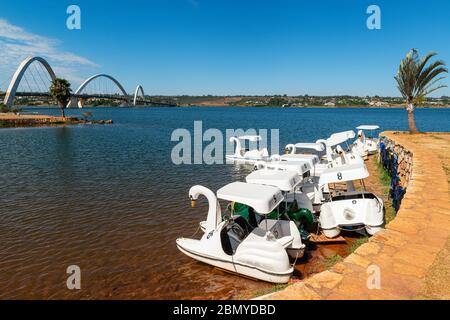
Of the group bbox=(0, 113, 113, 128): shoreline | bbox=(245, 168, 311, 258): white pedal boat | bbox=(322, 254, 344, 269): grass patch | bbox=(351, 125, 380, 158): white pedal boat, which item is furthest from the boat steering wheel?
bbox=(0, 113, 113, 128): shoreline

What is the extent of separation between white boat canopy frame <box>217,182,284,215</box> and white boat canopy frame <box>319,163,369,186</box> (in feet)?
8.74

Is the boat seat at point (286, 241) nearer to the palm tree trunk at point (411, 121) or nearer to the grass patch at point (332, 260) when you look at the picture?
the grass patch at point (332, 260)

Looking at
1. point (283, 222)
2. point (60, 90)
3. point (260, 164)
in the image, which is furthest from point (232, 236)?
point (60, 90)

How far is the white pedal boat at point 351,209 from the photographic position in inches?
385

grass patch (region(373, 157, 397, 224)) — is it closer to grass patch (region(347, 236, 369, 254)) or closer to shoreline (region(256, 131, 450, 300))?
grass patch (region(347, 236, 369, 254))

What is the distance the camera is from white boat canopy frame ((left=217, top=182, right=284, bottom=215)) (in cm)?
781

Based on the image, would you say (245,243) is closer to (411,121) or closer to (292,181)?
(292,181)

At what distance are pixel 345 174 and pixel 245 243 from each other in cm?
444

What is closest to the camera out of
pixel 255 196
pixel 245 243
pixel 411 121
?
pixel 255 196

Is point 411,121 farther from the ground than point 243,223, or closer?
farther from the ground

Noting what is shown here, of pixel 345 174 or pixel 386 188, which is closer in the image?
pixel 345 174

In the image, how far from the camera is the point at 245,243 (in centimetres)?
827

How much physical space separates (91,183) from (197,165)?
922 centimetres
